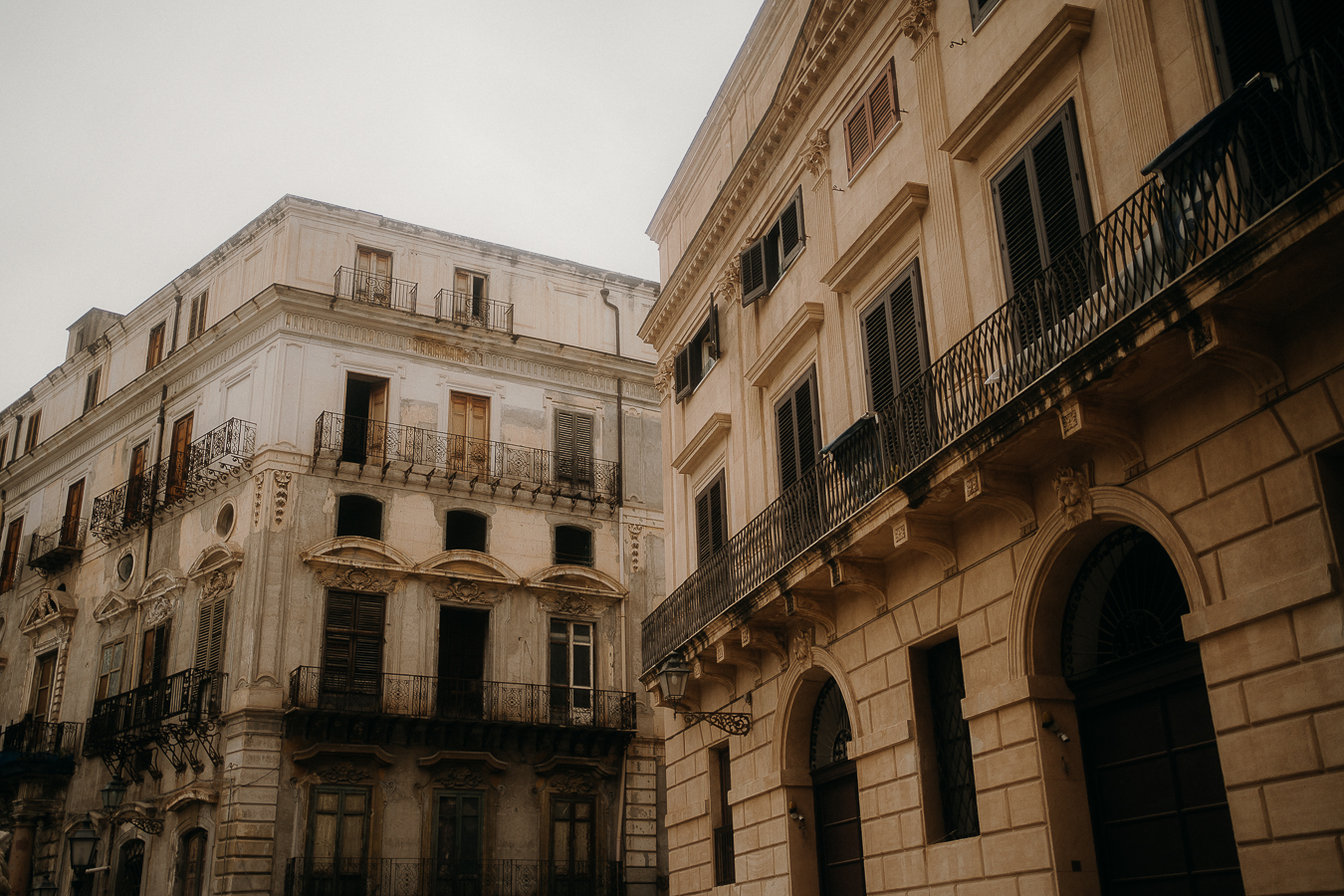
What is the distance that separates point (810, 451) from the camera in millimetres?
15766

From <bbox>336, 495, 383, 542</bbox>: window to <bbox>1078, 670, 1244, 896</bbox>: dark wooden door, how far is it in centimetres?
2024

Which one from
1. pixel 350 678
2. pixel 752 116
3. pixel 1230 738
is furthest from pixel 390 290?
pixel 1230 738

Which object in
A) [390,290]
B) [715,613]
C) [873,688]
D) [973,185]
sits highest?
[390,290]

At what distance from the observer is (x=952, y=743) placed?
12.2 metres

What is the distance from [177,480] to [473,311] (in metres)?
8.46

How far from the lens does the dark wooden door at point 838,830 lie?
14.0 metres

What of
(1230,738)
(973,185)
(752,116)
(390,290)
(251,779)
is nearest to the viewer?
(1230,738)

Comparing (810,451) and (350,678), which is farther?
(350,678)

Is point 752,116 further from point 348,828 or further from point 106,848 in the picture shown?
point 106,848

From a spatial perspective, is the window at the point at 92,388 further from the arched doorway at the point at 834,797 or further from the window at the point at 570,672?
the arched doorway at the point at 834,797

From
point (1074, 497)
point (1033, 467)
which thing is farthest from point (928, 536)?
point (1074, 497)

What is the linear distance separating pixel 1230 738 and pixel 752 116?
13.2 metres

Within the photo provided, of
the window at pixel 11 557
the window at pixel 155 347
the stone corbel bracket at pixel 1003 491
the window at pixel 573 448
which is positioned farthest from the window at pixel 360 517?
the stone corbel bracket at pixel 1003 491

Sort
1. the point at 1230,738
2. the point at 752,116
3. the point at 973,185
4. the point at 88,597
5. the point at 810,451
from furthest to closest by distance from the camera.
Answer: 1. the point at 88,597
2. the point at 752,116
3. the point at 810,451
4. the point at 973,185
5. the point at 1230,738
